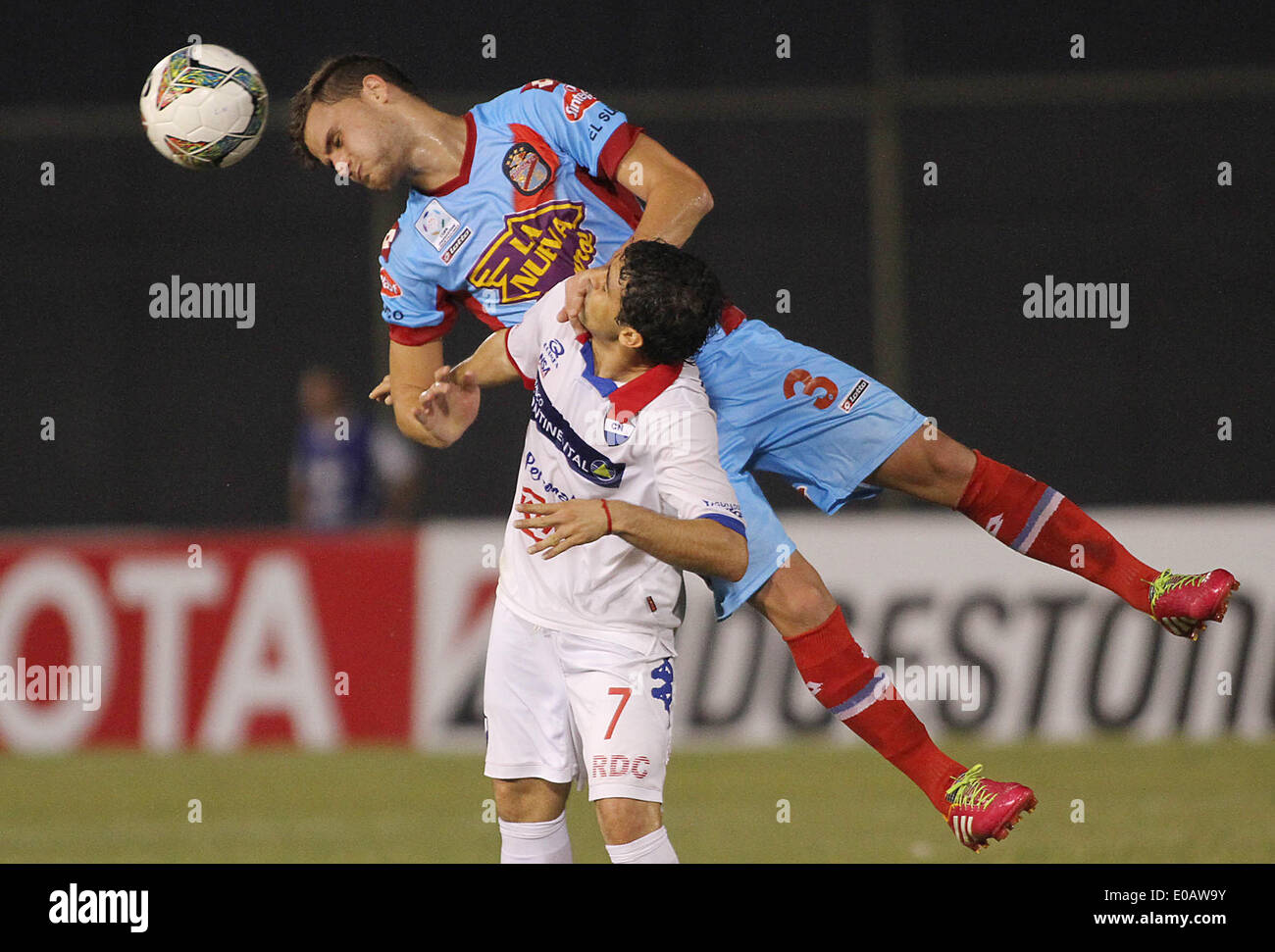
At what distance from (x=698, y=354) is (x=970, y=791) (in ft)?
4.86

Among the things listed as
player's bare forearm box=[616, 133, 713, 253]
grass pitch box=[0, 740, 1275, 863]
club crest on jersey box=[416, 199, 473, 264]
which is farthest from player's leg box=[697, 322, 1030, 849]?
grass pitch box=[0, 740, 1275, 863]

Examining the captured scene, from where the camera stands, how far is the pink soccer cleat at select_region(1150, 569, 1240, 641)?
4.68 meters

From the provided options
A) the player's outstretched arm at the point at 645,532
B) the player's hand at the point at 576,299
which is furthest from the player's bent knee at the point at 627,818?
the player's hand at the point at 576,299

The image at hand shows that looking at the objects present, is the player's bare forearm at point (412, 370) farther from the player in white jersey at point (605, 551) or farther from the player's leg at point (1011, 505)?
the player's leg at point (1011, 505)

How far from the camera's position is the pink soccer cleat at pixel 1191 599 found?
4.68 m

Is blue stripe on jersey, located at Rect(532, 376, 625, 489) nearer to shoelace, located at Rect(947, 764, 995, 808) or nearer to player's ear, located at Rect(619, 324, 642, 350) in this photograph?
player's ear, located at Rect(619, 324, 642, 350)

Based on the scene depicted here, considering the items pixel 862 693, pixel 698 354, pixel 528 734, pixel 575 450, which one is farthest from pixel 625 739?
pixel 698 354

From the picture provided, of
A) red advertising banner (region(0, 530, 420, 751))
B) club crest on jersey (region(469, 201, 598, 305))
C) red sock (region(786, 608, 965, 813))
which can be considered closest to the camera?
red sock (region(786, 608, 965, 813))

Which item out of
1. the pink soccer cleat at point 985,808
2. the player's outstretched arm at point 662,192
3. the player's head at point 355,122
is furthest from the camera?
the player's head at point 355,122

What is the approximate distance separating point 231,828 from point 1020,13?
853cm

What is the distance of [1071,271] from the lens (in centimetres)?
1171

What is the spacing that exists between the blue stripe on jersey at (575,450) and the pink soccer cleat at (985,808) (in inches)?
51.9

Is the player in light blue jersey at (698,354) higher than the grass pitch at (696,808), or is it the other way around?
the player in light blue jersey at (698,354)

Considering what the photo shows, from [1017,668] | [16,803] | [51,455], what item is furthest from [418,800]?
[51,455]
